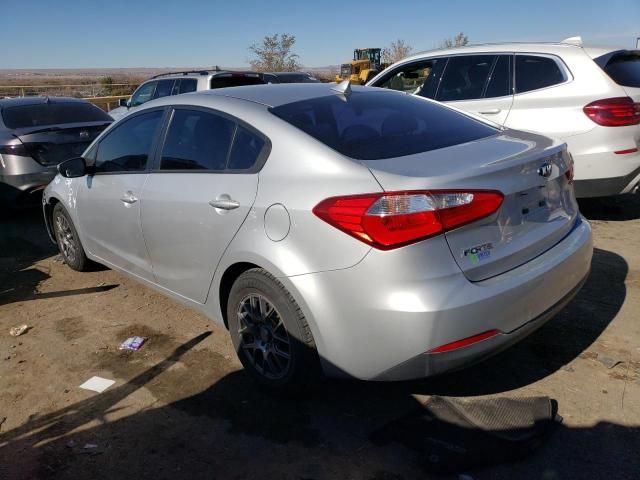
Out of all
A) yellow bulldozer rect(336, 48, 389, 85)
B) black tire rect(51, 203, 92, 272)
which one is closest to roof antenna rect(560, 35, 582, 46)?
black tire rect(51, 203, 92, 272)

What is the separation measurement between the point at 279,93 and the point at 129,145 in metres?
1.33

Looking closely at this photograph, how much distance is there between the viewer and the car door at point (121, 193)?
3811mm

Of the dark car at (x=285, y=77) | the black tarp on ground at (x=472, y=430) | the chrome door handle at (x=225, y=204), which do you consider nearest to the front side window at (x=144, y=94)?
the dark car at (x=285, y=77)

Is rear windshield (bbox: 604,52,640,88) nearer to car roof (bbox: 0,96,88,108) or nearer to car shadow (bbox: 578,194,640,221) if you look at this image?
car shadow (bbox: 578,194,640,221)

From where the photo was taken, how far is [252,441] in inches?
106

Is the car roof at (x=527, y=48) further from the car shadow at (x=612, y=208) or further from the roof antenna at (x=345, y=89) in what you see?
the roof antenna at (x=345, y=89)

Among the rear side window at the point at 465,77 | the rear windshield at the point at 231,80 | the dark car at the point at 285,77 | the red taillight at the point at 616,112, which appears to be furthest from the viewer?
the dark car at the point at 285,77

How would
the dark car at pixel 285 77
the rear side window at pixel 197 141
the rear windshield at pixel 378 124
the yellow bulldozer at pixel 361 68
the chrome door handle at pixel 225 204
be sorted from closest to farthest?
the rear windshield at pixel 378 124, the chrome door handle at pixel 225 204, the rear side window at pixel 197 141, the dark car at pixel 285 77, the yellow bulldozer at pixel 361 68

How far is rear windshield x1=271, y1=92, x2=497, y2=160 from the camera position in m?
2.85

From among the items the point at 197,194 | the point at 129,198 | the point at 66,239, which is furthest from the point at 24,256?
the point at 197,194

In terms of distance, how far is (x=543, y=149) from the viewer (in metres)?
2.90

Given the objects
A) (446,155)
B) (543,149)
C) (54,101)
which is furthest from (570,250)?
(54,101)

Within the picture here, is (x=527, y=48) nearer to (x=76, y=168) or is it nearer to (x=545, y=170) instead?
(x=545, y=170)

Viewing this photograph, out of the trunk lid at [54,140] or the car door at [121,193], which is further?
the trunk lid at [54,140]
